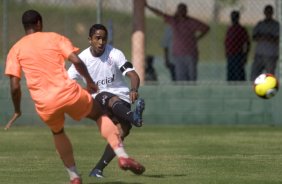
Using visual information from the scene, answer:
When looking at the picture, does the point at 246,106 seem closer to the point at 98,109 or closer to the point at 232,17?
the point at 232,17

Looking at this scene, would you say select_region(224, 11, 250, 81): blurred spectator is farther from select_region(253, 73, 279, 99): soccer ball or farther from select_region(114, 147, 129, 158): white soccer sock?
select_region(114, 147, 129, 158): white soccer sock

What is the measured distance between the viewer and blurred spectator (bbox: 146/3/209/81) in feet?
66.6

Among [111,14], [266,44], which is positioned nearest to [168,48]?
[111,14]

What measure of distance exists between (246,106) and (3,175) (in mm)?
8815

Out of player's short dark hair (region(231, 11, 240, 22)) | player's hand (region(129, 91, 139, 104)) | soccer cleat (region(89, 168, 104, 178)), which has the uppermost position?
player's short dark hair (region(231, 11, 240, 22))

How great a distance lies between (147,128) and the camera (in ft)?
63.2

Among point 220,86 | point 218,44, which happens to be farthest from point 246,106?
point 218,44

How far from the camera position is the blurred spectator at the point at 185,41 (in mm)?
20297

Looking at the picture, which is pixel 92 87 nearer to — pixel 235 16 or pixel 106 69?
pixel 106 69

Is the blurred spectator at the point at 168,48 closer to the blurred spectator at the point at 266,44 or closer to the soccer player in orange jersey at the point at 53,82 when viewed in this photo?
the blurred spectator at the point at 266,44

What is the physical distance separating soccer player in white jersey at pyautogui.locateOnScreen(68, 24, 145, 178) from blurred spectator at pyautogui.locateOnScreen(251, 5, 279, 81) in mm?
8394

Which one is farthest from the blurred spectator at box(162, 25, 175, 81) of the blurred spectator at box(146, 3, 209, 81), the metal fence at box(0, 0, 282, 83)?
the blurred spectator at box(146, 3, 209, 81)

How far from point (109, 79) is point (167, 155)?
2653 millimetres

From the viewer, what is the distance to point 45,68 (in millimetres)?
10172
